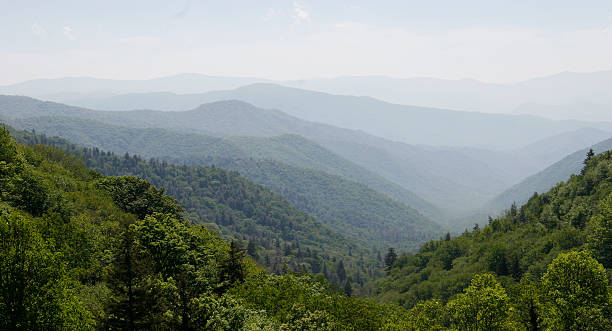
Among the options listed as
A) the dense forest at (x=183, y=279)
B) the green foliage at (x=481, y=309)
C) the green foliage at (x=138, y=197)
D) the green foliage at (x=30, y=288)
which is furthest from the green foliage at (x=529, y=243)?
the green foliage at (x=30, y=288)

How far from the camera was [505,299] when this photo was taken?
4219 cm

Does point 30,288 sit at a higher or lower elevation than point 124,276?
lower

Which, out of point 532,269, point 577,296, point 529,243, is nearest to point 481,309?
point 577,296

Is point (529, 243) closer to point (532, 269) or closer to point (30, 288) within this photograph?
point (532, 269)

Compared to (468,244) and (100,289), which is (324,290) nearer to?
(100,289)

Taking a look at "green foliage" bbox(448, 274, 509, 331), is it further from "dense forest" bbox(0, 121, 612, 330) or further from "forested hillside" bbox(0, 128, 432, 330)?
"forested hillside" bbox(0, 128, 432, 330)

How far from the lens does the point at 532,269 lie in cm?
8762

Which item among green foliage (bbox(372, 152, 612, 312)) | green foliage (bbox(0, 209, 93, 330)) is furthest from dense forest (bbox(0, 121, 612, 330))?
green foliage (bbox(372, 152, 612, 312))

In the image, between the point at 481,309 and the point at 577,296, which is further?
the point at 481,309

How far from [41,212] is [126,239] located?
129 feet

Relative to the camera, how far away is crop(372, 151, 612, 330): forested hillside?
41.7m

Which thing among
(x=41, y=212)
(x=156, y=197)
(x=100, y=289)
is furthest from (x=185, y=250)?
(x=156, y=197)

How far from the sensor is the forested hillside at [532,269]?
41.7 metres

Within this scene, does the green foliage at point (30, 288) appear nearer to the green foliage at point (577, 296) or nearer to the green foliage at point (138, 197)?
the green foliage at point (577, 296)
